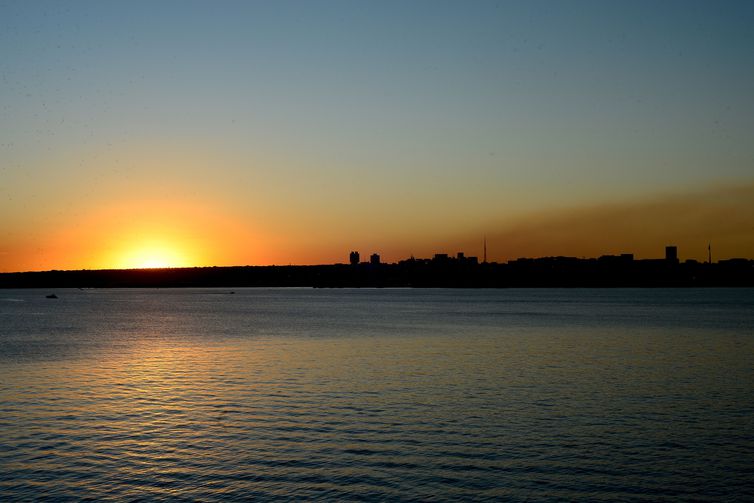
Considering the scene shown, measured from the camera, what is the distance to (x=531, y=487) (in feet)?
81.3

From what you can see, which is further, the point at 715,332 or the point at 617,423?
the point at 715,332

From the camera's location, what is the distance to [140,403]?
42.8 m

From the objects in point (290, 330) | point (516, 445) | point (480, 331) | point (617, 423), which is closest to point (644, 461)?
point (516, 445)

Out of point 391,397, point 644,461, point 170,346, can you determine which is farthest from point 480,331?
point 644,461

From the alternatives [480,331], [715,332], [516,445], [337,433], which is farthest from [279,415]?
[715,332]

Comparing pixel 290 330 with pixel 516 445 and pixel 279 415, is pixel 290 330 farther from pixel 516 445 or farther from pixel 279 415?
pixel 516 445

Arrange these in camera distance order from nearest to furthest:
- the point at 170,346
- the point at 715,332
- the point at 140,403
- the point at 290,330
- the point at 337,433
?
the point at 337,433 → the point at 140,403 → the point at 170,346 → the point at 715,332 → the point at 290,330

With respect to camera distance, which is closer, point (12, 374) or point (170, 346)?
point (12, 374)

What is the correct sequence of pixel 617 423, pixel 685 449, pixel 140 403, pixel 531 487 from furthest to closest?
pixel 140 403 < pixel 617 423 < pixel 685 449 < pixel 531 487

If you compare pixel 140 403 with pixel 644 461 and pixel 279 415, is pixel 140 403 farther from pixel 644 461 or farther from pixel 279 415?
pixel 644 461

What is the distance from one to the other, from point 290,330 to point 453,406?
7099 centimetres

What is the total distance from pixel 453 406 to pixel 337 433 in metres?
9.21

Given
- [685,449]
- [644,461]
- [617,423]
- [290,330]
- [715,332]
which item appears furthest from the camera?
[290,330]

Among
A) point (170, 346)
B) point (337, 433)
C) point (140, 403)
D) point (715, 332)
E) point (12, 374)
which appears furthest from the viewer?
point (715, 332)
